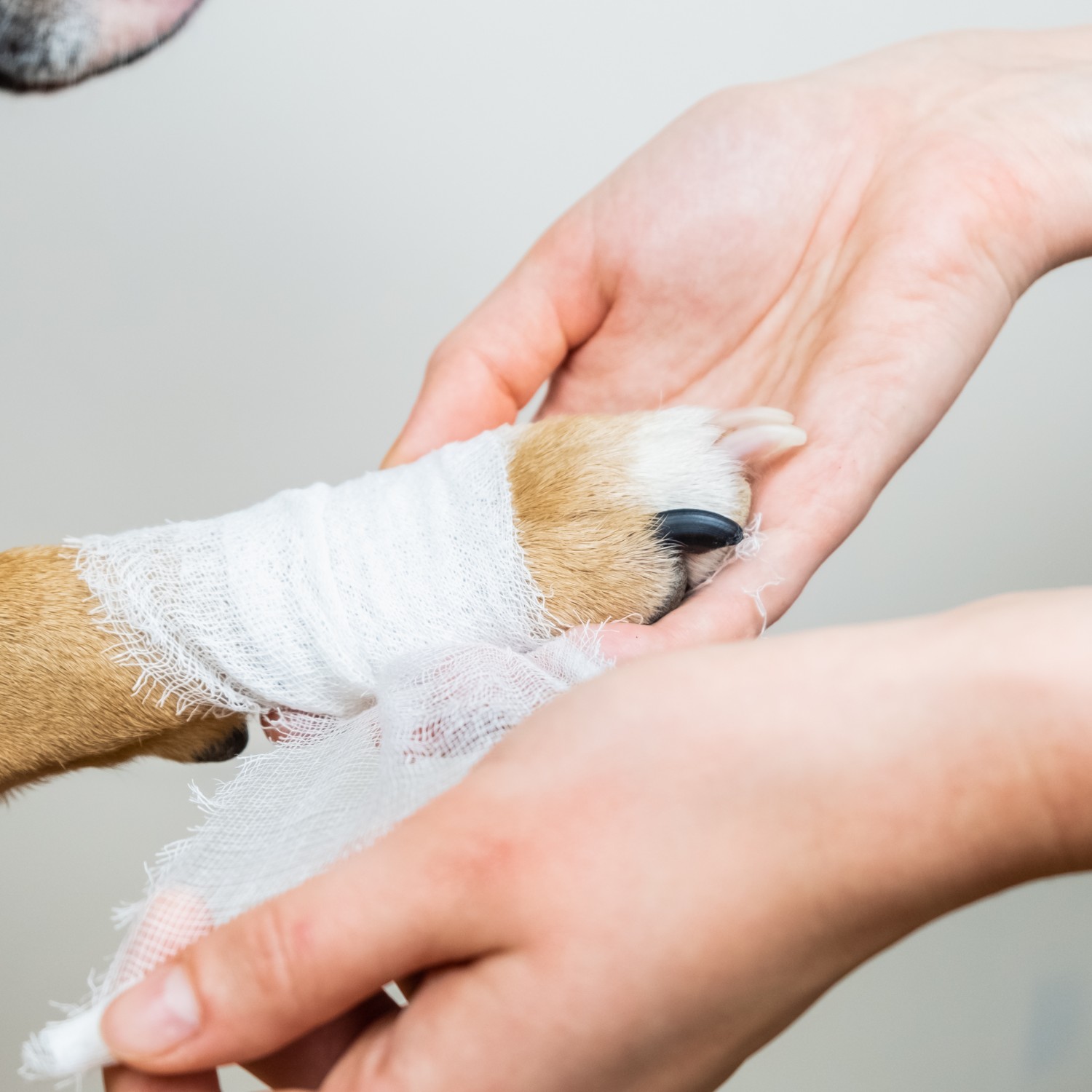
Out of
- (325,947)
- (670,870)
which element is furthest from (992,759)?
(325,947)

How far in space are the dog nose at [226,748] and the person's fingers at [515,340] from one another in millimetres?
258

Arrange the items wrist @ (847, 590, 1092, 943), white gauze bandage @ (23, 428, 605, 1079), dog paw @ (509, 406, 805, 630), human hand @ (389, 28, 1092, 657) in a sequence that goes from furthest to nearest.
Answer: human hand @ (389, 28, 1092, 657)
dog paw @ (509, 406, 805, 630)
white gauze bandage @ (23, 428, 605, 1079)
wrist @ (847, 590, 1092, 943)

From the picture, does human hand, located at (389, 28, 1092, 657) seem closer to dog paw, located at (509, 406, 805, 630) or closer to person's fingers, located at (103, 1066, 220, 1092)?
dog paw, located at (509, 406, 805, 630)

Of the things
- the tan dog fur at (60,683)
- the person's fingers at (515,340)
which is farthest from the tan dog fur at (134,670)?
the person's fingers at (515,340)

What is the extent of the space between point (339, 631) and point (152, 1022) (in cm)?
26

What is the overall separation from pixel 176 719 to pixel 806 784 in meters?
0.45

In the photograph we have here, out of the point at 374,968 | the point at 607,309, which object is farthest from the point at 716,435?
the point at 374,968

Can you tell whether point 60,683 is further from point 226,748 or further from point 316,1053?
point 316,1053

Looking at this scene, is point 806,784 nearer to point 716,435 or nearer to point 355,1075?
point 355,1075

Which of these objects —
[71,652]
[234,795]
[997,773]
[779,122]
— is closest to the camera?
[997,773]

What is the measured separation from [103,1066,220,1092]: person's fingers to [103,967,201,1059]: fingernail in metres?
0.03

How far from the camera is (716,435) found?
0.68 m

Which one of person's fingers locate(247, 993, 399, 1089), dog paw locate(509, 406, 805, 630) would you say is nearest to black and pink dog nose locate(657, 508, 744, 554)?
dog paw locate(509, 406, 805, 630)

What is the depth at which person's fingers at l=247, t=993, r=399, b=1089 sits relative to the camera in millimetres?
456
